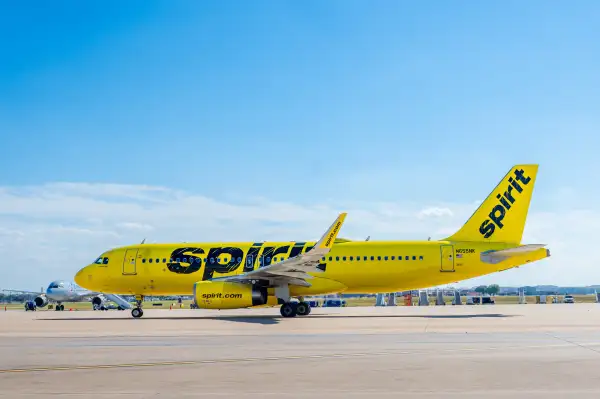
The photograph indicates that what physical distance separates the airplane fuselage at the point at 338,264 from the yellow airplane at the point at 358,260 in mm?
51

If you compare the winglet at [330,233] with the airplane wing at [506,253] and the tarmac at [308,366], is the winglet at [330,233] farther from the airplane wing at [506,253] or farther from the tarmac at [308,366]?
the tarmac at [308,366]

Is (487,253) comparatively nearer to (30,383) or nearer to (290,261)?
(290,261)

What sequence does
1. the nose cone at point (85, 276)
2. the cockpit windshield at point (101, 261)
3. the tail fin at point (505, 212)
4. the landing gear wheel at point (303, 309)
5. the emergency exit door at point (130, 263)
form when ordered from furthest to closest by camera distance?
the nose cone at point (85, 276) < the cockpit windshield at point (101, 261) < the emergency exit door at point (130, 263) < the tail fin at point (505, 212) < the landing gear wheel at point (303, 309)

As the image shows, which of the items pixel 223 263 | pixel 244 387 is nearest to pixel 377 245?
pixel 223 263

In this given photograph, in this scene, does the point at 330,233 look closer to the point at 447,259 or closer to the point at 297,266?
the point at 297,266

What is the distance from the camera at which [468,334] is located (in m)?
18.1

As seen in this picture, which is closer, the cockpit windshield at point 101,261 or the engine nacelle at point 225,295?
the engine nacelle at point 225,295

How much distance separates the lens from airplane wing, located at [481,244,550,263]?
3212 cm

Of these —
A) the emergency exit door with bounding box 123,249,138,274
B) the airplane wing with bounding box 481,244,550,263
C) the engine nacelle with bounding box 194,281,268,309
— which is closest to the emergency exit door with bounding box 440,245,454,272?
the airplane wing with bounding box 481,244,550,263

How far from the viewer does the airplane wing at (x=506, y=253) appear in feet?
105

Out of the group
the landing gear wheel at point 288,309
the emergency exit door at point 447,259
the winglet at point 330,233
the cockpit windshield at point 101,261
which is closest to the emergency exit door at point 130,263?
the cockpit windshield at point 101,261

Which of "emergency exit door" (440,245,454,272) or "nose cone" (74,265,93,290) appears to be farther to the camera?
"nose cone" (74,265,93,290)

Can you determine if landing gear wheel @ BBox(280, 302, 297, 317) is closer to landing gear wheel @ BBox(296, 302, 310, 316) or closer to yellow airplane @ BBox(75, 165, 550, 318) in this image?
yellow airplane @ BBox(75, 165, 550, 318)

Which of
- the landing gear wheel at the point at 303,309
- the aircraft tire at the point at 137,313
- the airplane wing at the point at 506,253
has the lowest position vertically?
the aircraft tire at the point at 137,313
